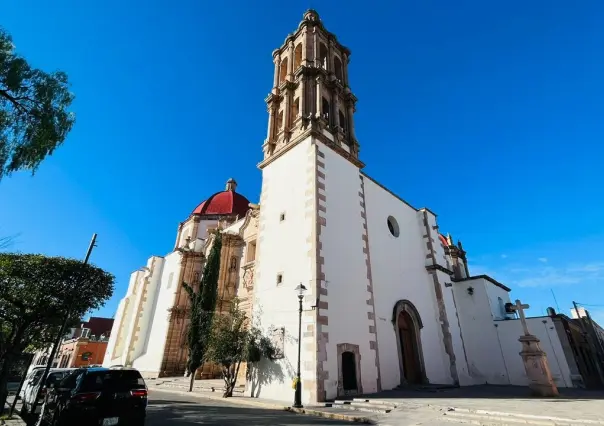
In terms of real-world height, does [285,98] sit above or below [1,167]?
above

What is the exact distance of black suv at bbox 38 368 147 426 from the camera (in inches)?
251

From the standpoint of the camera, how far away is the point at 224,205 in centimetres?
3612

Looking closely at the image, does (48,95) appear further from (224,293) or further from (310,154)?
(224,293)

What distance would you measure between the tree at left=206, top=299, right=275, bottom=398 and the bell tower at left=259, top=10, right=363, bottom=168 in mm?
9614

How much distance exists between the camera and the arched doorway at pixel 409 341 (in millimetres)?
15555

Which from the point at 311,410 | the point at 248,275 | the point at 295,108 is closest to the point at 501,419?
the point at 311,410

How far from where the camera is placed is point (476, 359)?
63.7ft

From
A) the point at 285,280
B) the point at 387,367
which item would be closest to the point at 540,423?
the point at 387,367

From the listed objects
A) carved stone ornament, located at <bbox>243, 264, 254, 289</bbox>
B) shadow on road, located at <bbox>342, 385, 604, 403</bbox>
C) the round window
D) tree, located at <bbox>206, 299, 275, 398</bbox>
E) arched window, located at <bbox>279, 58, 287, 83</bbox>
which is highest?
arched window, located at <bbox>279, 58, 287, 83</bbox>

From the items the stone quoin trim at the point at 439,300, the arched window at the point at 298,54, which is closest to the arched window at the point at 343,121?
the arched window at the point at 298,54

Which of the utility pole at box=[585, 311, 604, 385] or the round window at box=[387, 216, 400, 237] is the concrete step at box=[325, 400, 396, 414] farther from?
the utility pole at box=[585, 311, 604, 385]

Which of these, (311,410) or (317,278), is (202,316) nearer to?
(317,278)

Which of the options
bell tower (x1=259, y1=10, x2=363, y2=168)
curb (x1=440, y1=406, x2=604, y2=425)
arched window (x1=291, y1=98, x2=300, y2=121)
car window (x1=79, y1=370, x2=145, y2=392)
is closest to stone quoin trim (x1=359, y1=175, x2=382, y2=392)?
bell tower (x1=259, y1=10, x2=363, y2=168)

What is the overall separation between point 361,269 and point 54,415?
11.6m
